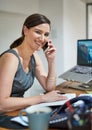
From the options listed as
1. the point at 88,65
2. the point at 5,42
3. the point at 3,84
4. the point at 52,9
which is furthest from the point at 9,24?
the point at 3,84

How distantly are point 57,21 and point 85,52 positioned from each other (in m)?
1.88

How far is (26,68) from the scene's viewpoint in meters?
1.74

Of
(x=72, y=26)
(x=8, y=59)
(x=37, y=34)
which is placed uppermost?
(x=72, y=26)

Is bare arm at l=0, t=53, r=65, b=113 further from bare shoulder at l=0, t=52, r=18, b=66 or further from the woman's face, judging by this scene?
the woman's face

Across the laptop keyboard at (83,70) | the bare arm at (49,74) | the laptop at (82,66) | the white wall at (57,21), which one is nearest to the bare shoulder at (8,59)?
the bare arm at (49,74)

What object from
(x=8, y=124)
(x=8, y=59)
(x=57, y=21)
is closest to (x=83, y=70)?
(x=8, y=59)

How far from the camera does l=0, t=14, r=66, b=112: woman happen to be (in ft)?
4.54

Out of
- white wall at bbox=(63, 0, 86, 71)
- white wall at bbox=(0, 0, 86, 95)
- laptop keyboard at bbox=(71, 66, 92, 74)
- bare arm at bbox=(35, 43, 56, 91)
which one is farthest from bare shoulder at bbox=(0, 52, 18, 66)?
white wall at bbox=(63, 0, 86, 71)

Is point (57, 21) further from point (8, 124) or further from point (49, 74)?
point (8, 124)

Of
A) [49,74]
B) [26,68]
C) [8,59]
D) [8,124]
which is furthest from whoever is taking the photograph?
[49,74]

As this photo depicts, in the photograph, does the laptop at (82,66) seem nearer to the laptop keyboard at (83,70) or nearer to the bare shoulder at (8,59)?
the laptop keyboard at (83,70)

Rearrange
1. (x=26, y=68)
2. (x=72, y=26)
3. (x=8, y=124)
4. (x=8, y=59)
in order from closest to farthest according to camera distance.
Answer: (x=8, y=124) < (x=8, y=59) < (x=26, y=68) < (x=72, y=26)

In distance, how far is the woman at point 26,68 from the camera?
1384 mm

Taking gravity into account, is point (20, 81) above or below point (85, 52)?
below
